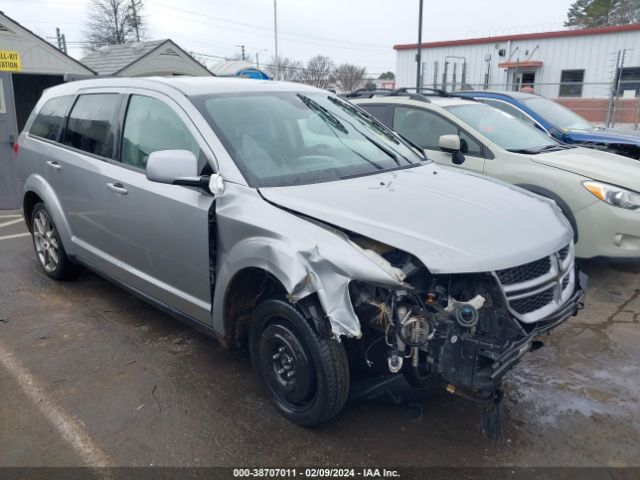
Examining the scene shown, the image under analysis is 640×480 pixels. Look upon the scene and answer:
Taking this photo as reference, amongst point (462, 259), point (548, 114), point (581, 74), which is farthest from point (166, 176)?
point (581, 74)

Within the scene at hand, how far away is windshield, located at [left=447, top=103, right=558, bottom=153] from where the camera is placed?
5.91 meters

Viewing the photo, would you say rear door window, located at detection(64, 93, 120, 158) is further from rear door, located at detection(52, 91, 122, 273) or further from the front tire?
the front tire

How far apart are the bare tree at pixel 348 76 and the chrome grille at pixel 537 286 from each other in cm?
3515

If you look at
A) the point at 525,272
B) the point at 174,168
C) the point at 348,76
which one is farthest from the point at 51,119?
the point at 348,76

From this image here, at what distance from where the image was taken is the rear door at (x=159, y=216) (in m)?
3.30

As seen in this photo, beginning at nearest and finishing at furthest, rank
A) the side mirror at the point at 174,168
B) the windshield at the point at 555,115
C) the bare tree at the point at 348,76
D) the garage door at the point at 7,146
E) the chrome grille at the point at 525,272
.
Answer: the chrome grille at the point at 525,272
the side mirror at the point at 174,168
the garage door at the point at 7,146
the windshield at the point at 555,115
the bare tree at the point at 348,76

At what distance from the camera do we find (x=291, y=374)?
296cm

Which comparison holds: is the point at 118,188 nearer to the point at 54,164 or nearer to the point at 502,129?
the point at 54,164

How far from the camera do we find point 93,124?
434 centimetres

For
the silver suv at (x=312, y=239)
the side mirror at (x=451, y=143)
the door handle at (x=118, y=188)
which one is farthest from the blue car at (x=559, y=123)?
the door handle at (x=118, y=188)

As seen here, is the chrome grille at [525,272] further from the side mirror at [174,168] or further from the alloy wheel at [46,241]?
Result: the alloy wheel at [46,241]

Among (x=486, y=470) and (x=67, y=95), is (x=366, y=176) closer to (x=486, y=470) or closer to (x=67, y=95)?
(x=486, y=470)

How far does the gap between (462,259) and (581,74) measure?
25013 millimetres

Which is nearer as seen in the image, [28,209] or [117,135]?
[117,135]
